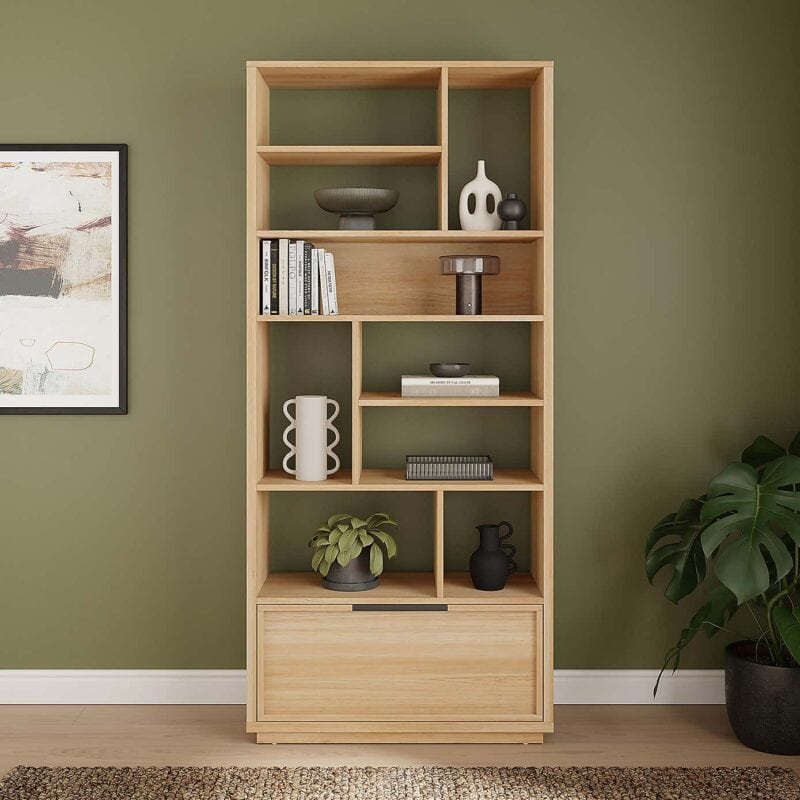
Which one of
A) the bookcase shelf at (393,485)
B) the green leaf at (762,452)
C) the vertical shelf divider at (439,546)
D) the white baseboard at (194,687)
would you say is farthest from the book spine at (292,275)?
the green leaf at (762,452)

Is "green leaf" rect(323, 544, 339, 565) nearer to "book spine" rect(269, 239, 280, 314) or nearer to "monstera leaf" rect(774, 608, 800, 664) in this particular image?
"book spine" rect(269, 239, 280, 314)

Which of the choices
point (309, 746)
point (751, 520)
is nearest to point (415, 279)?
point (751, 520)

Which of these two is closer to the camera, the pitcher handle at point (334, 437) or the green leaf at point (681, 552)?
the green leaf at point (681, 552)

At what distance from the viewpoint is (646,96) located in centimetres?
317

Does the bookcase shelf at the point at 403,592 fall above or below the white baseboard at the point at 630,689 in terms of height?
above

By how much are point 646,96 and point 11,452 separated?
2626 mm

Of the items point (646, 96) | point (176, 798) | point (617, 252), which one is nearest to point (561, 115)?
point (646, 96)

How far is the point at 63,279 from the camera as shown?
3.20 meters

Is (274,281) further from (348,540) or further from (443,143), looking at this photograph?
(348,540)

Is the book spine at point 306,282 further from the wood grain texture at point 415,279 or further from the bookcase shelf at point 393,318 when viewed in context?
the wood grain texture at point 415,279

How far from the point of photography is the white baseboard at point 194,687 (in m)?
3.25

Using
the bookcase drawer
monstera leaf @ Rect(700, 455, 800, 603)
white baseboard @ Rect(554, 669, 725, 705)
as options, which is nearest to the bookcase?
the bookcase drawer

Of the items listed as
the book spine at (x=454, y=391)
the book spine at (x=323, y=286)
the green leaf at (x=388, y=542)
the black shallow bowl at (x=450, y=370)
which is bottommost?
the green leaf at (x=388, y=542)

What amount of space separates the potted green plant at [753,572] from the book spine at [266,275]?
4.96ft
